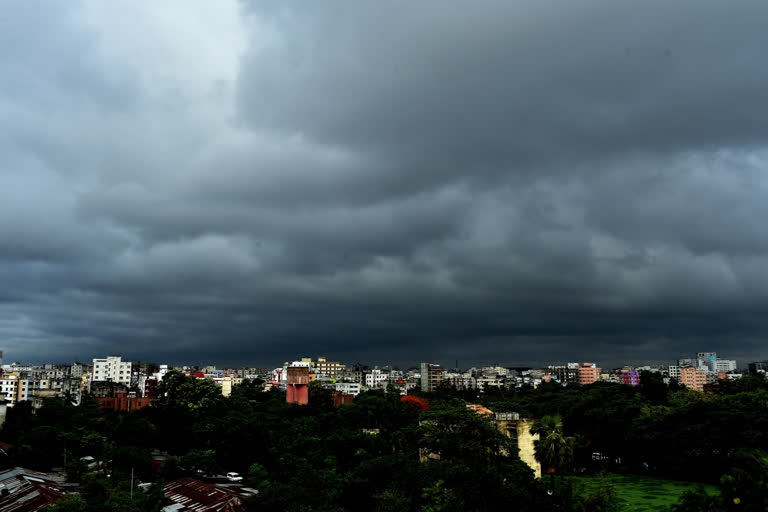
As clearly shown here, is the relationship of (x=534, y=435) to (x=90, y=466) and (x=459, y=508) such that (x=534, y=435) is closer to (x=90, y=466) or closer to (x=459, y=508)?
(x=459, y=508)

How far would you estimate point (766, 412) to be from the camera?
42781mm

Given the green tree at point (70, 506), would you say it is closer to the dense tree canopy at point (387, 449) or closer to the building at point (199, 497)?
the dense tree canopy at point (387, 449)

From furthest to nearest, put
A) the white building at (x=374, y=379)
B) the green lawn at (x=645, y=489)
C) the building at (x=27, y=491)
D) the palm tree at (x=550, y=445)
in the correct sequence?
the white building at (x=374, y=379), the palm tree at (x=550, y=445), the green lawn at (x=645, y=489), the building at (x=27, y=491)

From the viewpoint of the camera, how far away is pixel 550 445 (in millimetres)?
38719

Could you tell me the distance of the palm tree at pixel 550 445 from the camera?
1528 inches

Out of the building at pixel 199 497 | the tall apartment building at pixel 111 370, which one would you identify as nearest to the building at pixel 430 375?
the tall apartment building at pixel 111 370

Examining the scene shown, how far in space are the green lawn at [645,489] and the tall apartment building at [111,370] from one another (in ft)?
347

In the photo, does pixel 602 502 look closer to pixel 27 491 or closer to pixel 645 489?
pixel 645 489

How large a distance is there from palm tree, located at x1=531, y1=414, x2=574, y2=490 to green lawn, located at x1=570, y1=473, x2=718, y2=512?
1607 millimetres

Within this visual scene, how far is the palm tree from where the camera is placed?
38.8m

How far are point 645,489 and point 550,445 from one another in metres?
9.60

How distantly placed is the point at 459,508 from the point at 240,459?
24.5 metres

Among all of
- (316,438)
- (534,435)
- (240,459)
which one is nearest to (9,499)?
(240,459)

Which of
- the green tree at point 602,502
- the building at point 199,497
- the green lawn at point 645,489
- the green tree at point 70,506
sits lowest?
the green lawn at point 645,489
